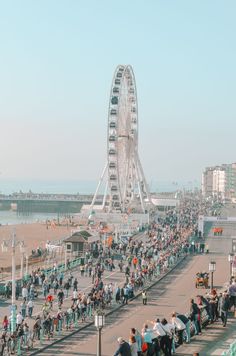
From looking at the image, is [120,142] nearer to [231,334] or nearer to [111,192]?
[111,192]

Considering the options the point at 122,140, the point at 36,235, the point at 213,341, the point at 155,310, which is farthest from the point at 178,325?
the point at 122,140

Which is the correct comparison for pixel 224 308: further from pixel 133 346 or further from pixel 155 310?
pixel 155 310

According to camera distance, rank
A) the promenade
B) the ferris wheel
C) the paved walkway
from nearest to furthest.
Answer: the paved walkway → the promenade → the ferris wheel

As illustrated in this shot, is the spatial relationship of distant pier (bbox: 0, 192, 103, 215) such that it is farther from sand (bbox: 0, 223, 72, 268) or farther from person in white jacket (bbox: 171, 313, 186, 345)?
person in white jacket (bbox: 171, 313, 186, 345)

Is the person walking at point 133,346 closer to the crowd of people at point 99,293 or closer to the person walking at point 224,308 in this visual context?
the crowd of people at point 99,293

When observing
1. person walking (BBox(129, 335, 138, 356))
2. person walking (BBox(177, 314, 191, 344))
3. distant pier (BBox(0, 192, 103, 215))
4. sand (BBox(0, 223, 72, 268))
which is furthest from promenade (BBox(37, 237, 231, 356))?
distant pier (BBox(0, 192, 103, 215))

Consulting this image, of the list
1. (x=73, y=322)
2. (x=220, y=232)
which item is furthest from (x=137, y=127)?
(x=73, y=322)
